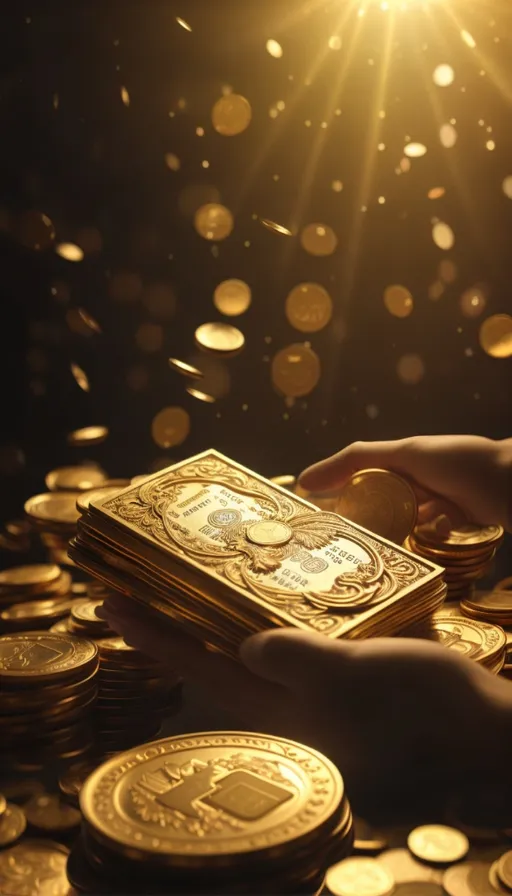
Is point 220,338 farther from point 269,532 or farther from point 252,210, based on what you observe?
point 269,532

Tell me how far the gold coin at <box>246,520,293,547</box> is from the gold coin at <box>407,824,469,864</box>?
2.04 ft

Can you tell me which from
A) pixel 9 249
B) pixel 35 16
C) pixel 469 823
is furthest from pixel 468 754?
pixel 35 16

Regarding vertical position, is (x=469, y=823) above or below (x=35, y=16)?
below

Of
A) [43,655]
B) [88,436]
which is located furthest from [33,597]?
[88,436]

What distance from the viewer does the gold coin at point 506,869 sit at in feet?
4.31

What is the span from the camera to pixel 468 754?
4.90ft

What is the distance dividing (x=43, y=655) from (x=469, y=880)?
0.91 meters

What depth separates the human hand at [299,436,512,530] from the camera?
87.8 inches

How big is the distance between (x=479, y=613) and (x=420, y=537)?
0.74 ft

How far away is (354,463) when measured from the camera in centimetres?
231

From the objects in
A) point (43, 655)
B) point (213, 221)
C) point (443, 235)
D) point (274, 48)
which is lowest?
point (43, 655)

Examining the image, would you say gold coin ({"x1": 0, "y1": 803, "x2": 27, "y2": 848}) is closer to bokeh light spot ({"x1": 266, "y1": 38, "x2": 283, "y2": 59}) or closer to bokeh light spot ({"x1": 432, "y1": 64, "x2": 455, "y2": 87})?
bokeh light spot ({"x1": 266, "y1": 38, "x2": 283, "y2": 59})

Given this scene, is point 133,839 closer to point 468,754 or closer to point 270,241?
point 468,754

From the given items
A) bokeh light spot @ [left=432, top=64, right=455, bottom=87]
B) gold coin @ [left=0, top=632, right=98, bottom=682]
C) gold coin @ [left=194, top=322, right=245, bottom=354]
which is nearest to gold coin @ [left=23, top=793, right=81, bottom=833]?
gold coin @ [left=0, top=632, right=98, bottom=682]
